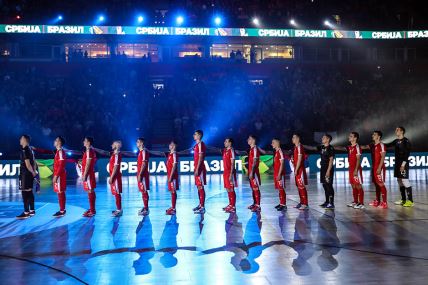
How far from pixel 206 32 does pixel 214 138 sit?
10.2m

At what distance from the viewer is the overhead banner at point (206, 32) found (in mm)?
33906

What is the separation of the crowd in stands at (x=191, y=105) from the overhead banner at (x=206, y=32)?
2502 millimetres

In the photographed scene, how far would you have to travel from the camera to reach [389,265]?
24.2 ft

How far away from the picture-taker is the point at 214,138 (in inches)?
1140

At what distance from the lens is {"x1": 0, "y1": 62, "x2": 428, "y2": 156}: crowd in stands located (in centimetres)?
2827

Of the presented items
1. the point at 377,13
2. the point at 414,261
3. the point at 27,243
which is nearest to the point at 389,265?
the point at 414,261

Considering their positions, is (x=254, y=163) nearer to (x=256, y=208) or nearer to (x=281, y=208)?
(x=256, y=208)

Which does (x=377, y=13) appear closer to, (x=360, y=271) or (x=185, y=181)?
(x=185, y=181)

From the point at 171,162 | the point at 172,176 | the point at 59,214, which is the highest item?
the point at 171,162

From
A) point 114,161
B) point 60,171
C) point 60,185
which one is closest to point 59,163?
point 60,171

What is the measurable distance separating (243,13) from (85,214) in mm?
28369

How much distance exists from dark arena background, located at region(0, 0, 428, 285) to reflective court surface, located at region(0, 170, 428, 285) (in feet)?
0.16

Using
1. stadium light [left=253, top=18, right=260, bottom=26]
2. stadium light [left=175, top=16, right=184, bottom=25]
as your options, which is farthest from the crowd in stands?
stadium light [left=253, top=18, right=260, bottom=26]

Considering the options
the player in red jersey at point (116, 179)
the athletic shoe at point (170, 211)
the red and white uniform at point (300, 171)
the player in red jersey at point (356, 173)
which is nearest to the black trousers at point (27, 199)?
the player in red jersey at point (116, 179)
